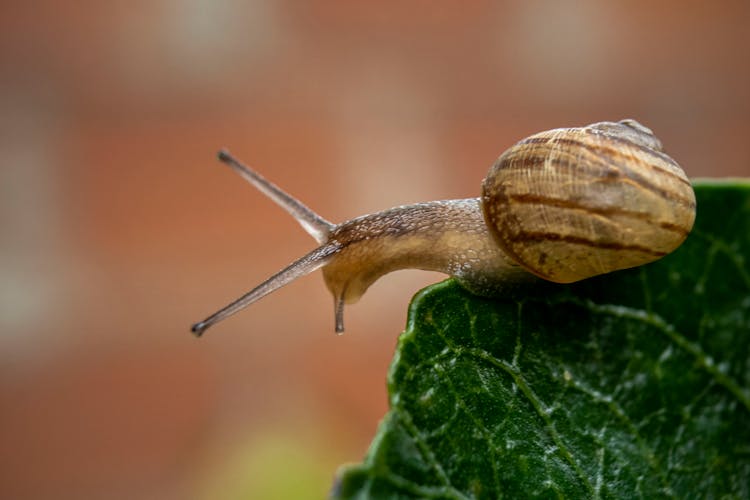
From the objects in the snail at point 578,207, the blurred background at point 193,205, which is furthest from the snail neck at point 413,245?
the blurred background at point 193,205

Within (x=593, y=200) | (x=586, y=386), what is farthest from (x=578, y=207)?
(x=586, y=386)

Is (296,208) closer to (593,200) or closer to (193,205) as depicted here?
(593,200)

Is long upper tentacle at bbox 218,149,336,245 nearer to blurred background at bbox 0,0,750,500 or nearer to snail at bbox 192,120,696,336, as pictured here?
snail at bbox 192,120,696,336

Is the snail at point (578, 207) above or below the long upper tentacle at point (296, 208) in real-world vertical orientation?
below

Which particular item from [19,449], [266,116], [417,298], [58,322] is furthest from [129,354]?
[417,298]

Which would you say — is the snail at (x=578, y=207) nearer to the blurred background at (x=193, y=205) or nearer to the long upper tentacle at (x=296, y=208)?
the long upper tentacle at (x=296, y=208)

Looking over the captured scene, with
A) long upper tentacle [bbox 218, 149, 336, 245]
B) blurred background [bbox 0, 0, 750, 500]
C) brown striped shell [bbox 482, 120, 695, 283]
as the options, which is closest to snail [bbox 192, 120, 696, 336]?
brown striped shell [bbox 482, 120, 695, 283]
